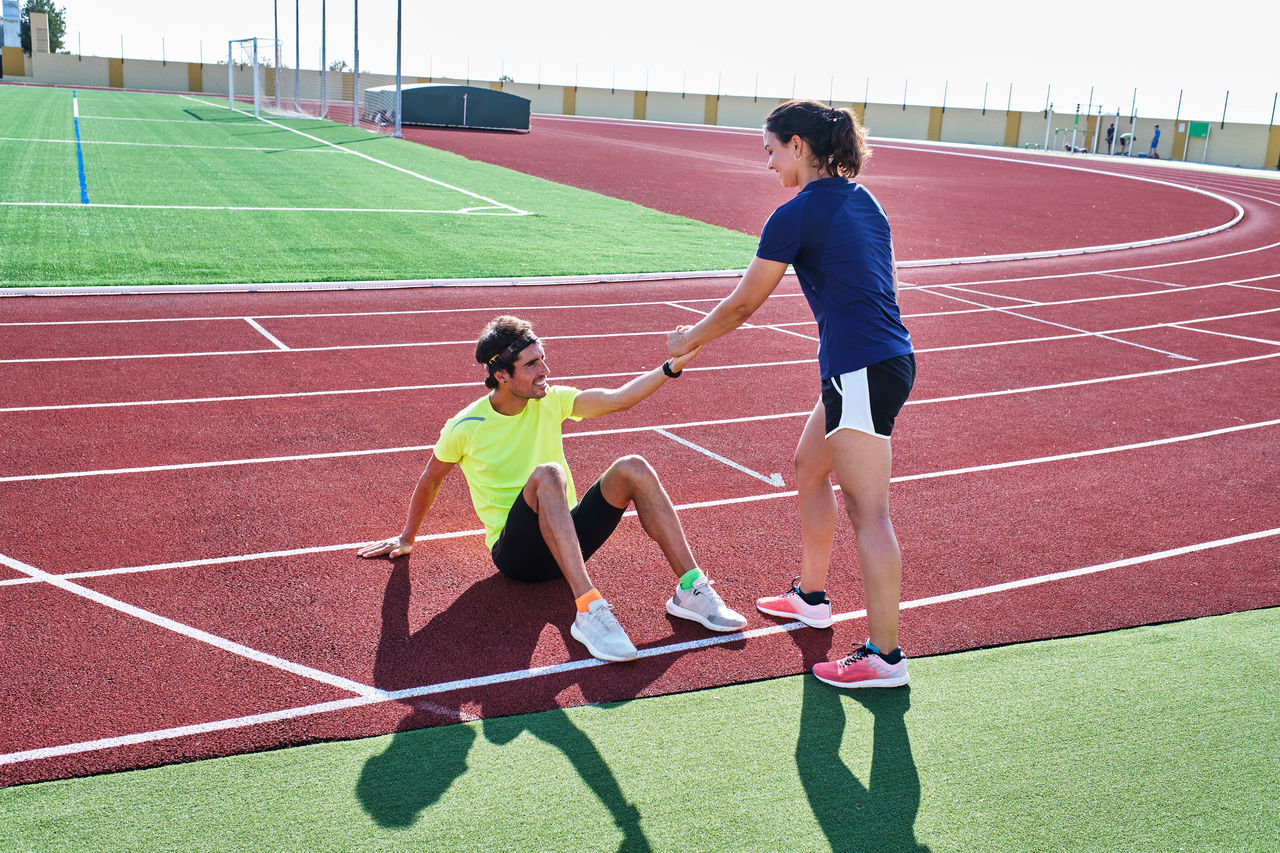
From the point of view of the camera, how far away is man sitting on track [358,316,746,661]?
425cm

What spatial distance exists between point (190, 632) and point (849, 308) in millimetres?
2891

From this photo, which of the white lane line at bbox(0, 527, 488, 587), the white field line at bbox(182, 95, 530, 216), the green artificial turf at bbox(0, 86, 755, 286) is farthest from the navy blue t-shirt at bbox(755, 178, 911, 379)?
the white field line at bbox(182, 95, 530, 216)

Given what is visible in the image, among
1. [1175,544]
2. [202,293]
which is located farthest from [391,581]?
[202,293]

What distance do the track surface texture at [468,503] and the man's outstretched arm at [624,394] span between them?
873 mm

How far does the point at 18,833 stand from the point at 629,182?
23.5m

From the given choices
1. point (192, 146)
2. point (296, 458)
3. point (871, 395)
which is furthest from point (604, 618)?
point (192, 146)

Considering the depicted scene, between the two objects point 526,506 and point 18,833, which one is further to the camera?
point 526,506

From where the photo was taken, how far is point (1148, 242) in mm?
19250

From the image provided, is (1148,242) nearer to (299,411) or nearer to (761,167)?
(761,167)

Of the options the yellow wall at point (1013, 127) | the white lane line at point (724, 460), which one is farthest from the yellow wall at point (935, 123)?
the white lane line at point (724, 460)

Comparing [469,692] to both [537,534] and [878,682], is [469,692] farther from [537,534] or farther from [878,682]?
[878,682]

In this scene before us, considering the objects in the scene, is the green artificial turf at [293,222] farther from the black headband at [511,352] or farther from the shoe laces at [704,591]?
the shoe laces at [704,591]

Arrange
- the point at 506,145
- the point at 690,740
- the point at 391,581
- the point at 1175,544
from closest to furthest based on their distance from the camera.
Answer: the point at 690,740 < the point at 391,581 < the point at 1175,544 < the point at 506,145

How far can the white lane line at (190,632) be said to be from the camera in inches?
157
